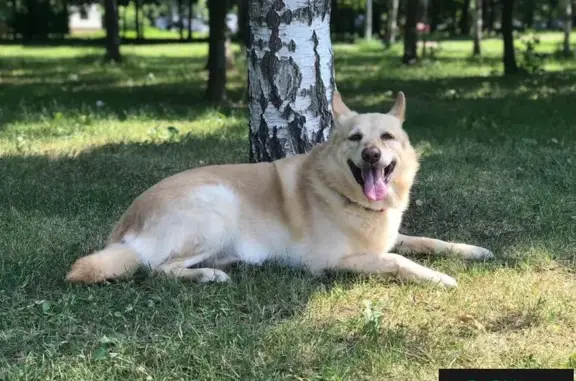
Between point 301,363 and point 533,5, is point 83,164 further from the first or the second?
point 533,5

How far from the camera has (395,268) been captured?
3.68 metres

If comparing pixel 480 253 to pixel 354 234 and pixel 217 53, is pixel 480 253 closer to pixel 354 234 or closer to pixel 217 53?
Answer: pixel 354 234

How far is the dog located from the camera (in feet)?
12.2

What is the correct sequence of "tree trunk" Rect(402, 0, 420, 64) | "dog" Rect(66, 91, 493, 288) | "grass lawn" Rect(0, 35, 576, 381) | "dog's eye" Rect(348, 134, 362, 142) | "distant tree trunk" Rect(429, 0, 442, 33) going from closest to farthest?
"grass lawn" Rect(0, 35, 576, 381) < "dog" Rect(66, 91, 493, 288) < "dog's eye" Rect(348, 134, 362, 142) < "tree trunk" Rect(402, 0, 420, 64) < "distant tree trunk" Rect(429, 0, 442, 33)

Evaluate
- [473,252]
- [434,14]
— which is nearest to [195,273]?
[473,252]

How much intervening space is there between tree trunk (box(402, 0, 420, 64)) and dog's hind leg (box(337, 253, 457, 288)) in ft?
45.0

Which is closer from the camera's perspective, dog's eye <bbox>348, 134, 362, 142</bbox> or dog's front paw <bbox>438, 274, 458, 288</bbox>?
dog's front paw <bbox>438, 274, 458, 288</bbox>

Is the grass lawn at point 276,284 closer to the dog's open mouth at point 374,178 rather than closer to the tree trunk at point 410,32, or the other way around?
the dog's open mouth at point 374,178

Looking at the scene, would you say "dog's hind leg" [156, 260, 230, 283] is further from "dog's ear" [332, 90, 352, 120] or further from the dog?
"dog's ear" [332, 90, 352, 120]

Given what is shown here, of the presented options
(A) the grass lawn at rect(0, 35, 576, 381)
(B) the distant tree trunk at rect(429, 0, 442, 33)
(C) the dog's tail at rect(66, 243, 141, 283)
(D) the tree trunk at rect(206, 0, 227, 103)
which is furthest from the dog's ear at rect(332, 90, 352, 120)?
(B) the distant tree trunk at rect(429, 0, 442, 33)

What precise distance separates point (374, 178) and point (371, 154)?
183mm

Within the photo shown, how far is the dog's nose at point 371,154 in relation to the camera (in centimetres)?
366

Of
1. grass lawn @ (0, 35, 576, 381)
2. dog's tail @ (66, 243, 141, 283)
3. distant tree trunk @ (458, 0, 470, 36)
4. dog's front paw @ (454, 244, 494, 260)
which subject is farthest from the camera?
distant tree trunk @ (458, 0, 470, 36)

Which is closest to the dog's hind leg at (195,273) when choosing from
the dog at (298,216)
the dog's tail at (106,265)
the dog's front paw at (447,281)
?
the dog at (298,216)
